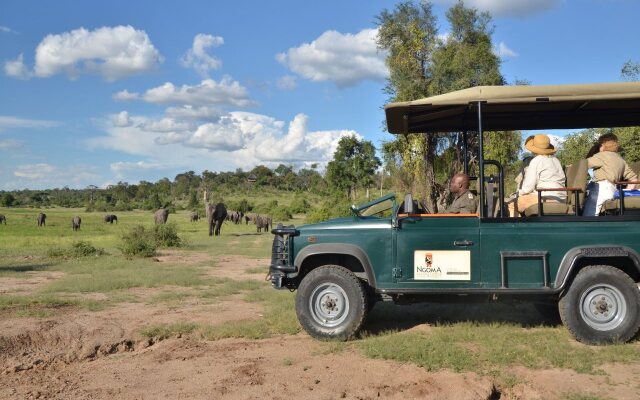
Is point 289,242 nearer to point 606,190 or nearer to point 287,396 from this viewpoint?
point 287,396

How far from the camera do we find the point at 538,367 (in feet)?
17.7

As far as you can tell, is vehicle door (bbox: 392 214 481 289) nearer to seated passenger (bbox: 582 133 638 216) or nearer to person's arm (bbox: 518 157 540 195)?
person's arm (bbox: 518 157 540 195)

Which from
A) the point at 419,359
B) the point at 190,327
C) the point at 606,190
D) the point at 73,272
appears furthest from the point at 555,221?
the point at 73,272

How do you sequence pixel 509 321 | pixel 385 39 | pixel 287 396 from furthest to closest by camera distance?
pixel 385 39 → pixel 509 321 → pixel 287 396

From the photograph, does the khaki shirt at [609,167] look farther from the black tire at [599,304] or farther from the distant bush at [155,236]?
the distant bush at [155,236]

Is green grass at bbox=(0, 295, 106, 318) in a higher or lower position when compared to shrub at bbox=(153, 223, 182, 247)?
lower

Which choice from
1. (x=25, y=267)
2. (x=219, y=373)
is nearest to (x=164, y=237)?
(x=25, y=267)

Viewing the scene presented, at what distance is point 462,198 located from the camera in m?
6.95

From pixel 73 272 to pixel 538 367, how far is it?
37.1 feet

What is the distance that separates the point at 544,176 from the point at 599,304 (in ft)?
5.01

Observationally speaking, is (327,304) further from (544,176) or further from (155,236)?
(155,236)

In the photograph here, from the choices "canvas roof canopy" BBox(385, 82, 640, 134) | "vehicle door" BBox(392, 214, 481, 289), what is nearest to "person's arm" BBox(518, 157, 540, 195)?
"canvas roof canopy" BBox(385, 82, 640, 134)

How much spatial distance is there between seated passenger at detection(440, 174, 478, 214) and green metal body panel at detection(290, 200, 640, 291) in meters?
0.61

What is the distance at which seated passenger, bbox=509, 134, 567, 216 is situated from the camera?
6.61m
